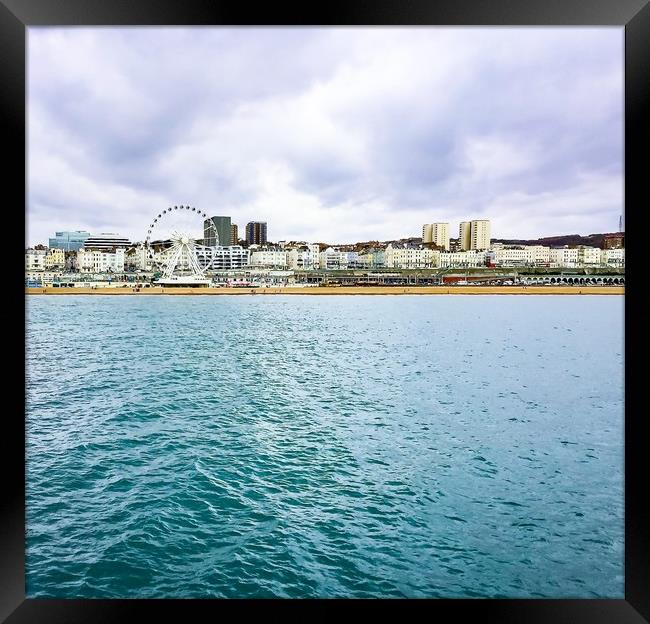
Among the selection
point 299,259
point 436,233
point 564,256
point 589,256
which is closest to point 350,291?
point 299,259

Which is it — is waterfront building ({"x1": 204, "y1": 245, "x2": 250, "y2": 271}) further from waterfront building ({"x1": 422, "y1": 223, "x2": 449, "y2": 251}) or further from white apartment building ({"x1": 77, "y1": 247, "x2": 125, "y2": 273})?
waterfront building ({"x1": 422, "y1": 223, "x2": 449, "y2": 251})

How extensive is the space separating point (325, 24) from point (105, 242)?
68.7 m

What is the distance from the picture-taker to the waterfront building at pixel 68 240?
69.7 metres

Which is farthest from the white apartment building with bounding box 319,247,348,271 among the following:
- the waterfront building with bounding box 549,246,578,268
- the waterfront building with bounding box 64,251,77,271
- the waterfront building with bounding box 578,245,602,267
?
the waterfront building with bounding box 578,245,602,267

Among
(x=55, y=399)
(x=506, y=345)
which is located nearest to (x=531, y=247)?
(x=506, y=345)

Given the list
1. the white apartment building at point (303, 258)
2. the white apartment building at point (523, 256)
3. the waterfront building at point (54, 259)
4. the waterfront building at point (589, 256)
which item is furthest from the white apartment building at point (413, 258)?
the waterfront building at point (54, 259)

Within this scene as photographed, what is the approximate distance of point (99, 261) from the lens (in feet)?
186

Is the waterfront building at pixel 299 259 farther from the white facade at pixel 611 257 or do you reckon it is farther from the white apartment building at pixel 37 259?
the white facade at pixel 611 257

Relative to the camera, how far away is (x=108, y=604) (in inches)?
57.1

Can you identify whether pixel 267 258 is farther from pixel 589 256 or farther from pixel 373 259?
pixel 589 256

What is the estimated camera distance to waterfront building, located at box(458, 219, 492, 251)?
65.1 m

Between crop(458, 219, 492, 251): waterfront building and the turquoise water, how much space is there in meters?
56.6

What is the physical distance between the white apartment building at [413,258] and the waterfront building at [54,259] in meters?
43.6

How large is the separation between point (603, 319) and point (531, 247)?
46.5 m
